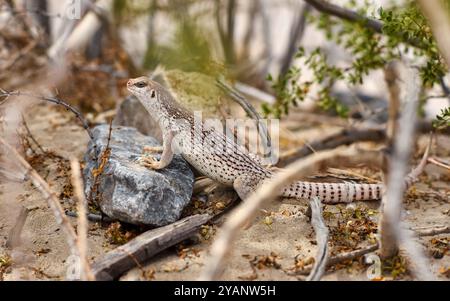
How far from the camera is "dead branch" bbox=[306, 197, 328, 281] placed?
3445mm

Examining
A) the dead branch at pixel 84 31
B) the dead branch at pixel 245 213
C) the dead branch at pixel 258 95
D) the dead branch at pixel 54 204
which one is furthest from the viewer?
the dead branch at pixel 258 95

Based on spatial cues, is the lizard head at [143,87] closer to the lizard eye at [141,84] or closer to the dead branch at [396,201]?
the lizard eye at [141,84]

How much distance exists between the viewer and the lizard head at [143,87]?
4.76m

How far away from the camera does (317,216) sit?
411cm

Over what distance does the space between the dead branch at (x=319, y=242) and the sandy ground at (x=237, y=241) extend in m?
0.15

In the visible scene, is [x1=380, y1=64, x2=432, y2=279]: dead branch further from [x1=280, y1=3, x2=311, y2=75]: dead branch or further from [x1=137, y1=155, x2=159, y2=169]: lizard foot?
[x1=280, y1=3, x2=311, y2=75]: dead branch

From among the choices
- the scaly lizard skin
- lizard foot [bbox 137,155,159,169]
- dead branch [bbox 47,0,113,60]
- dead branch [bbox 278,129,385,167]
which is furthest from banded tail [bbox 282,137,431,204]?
dead branch [bbox 47,0,113,60]

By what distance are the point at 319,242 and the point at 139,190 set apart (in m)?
1.37

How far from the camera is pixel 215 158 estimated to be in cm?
453

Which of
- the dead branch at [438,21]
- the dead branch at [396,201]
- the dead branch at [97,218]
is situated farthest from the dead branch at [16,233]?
the dead branch at [438,21]

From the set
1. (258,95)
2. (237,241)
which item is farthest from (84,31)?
(237,241)

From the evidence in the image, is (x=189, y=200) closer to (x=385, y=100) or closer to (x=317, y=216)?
(x=317, y=216)

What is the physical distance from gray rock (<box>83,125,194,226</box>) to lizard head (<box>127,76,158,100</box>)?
1.79 ft
